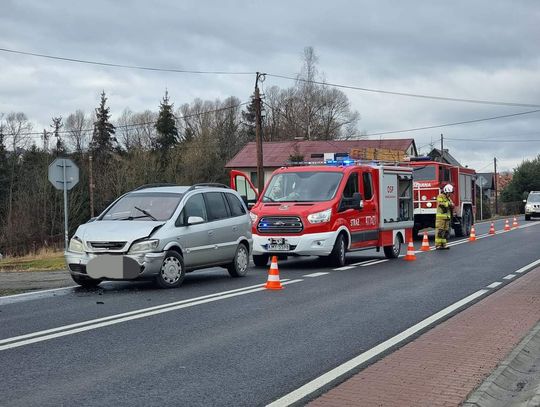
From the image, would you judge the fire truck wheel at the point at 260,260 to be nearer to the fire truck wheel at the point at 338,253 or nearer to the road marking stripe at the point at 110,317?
the fire truck wheel at the point at 338,253

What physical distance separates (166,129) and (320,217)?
184ft

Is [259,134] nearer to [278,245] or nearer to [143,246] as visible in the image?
[278,245]

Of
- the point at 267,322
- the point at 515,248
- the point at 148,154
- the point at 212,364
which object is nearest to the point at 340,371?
the point at 212,364

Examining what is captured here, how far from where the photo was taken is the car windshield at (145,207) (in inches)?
478

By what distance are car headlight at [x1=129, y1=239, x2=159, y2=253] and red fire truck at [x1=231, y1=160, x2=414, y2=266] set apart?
4753 millimetres

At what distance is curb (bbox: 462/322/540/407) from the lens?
5.30 m

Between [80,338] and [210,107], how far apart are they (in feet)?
274

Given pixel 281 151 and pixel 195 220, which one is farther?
pixel 281 151

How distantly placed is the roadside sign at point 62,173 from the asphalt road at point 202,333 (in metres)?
5.91

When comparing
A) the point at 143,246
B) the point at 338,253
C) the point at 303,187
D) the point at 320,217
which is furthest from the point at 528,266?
the point at 143,246

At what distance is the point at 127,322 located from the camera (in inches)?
337

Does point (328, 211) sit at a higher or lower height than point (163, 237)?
higher

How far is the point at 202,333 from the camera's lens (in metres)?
7.97

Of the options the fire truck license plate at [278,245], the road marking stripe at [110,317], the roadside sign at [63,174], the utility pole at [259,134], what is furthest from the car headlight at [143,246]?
the utility pole at [259,134]
